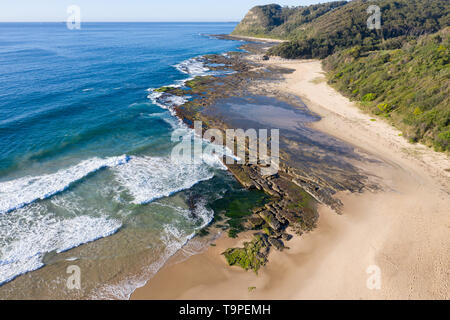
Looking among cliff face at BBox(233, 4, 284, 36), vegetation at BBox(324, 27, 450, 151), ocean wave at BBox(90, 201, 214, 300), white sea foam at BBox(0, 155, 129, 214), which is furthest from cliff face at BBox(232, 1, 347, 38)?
ocean wave at BBox(90, 201, 214, 300)

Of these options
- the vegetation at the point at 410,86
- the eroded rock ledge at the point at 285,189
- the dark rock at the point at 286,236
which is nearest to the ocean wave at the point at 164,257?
the eroded rock ledge at the point at 285,189

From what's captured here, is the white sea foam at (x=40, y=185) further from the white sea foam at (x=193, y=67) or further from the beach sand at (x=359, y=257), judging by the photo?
the white sea foam at (x=193, y=67)

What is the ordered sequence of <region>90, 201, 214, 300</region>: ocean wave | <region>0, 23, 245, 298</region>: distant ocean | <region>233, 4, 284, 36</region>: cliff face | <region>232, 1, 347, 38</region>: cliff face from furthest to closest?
<region>233, 4, 284, 36</region>: cliff face
<region>232, 1, 347, 38</region>: cliff face
<region>0, 23, 245, 298</region>: distant ocean
<region>90, 201, 214, 300</region>: ocean wave

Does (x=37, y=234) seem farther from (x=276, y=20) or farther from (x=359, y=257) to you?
(x=276, y=20)

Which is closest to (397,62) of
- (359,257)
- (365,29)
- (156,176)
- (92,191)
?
(359,257)

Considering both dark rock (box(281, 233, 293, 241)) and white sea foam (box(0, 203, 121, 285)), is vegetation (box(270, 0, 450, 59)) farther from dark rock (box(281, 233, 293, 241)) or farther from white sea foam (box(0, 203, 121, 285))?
white sea foam (box(0, 203, 121, 285))

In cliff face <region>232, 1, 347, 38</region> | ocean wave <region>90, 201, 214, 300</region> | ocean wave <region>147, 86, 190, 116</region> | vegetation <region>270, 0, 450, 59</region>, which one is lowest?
ocean wave <region>90, 201, 214, 300</region>
